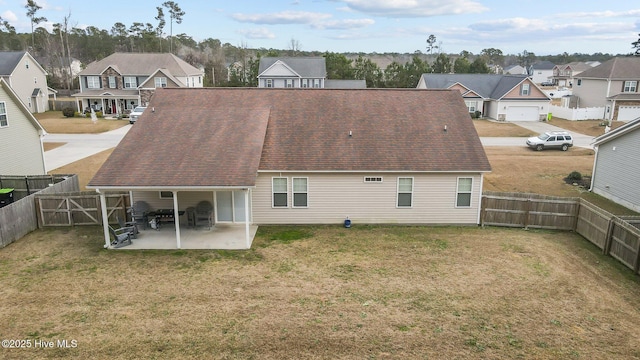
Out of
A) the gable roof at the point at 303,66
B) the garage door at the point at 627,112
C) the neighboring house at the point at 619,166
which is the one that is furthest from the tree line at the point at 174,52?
the neighboring house at the point at 619,166

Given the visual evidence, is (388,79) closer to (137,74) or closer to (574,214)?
(137,74)

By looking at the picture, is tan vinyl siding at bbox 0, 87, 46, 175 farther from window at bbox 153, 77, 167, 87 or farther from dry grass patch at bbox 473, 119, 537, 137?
dry grass patch at bbox 473, 119, 537, 137

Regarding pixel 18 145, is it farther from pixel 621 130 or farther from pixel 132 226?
pixel 621 130

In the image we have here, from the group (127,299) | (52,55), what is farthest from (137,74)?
(127,299)

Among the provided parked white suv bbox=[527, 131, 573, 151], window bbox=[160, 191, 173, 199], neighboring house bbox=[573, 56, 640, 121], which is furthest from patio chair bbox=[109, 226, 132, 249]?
neighboring house bbox=[573, 56, 640, 121]

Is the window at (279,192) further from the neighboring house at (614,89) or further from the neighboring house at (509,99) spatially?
the neighboring house at (614,89)

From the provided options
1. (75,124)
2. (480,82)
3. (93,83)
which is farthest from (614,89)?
(93,83)
